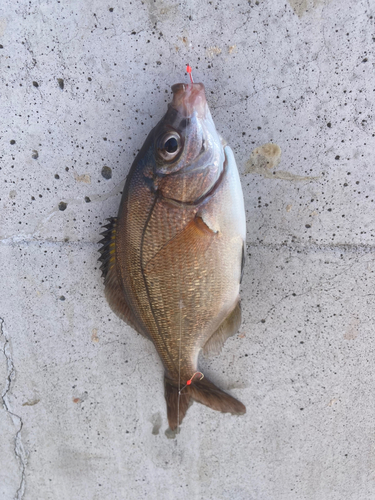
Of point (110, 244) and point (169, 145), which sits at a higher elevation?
point (169, 145)

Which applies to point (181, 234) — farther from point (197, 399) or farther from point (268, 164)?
point (197, 399)

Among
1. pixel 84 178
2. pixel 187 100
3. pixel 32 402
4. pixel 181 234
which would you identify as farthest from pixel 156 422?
pixel 187 100

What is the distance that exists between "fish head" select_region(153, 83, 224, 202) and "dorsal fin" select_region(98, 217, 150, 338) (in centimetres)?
35

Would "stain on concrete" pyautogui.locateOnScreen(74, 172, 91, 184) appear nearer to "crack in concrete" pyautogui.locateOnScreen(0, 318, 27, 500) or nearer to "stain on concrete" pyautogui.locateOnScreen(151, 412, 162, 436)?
"crack in concrete" pyautogui.locateOnScreen(0, 318, 27, 500)

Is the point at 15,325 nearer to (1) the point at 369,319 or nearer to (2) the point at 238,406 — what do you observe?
(2) the point at 238,406

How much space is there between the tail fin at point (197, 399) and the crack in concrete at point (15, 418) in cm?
99

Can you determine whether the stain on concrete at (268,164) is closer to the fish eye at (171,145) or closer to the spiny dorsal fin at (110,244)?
the fish eye at (171,145)

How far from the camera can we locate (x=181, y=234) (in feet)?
3.62

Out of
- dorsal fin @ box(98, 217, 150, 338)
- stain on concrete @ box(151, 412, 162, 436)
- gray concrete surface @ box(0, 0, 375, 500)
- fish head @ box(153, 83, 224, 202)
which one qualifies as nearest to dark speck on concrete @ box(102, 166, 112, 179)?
gray concrete surface @ box(0, 0, 375, 500)

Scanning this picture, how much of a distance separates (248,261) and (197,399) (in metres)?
0.80

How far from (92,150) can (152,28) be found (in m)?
0.67

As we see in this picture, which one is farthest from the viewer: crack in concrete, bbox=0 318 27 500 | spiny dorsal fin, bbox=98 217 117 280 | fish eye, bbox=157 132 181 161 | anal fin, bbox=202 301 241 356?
crack in concrete, bbox=0 318 27 500

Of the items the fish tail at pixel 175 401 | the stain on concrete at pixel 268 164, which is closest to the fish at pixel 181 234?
the fish tail at pixel 175 401

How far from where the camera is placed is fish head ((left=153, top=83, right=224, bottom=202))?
107 centimetres
